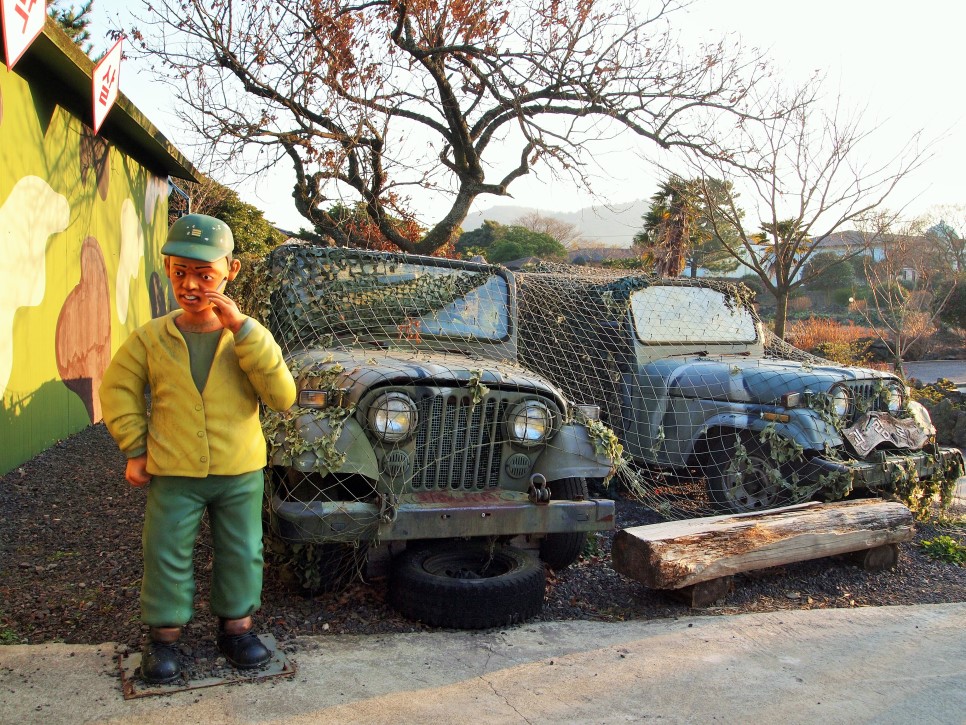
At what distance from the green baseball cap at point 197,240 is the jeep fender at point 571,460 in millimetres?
1991

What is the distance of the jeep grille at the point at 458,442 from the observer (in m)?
3.98

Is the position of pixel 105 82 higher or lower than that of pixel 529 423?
higher

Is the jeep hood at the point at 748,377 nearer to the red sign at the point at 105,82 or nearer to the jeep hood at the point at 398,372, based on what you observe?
the jeep hood at the point at 398,372

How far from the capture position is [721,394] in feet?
19.0

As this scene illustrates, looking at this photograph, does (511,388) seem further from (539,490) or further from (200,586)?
(200,586)

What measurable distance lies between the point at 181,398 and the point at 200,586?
5.07 ft

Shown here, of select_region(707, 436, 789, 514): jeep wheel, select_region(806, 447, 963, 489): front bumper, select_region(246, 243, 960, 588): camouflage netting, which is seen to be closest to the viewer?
select_region(246, 243, 960, 588): camouflage netting

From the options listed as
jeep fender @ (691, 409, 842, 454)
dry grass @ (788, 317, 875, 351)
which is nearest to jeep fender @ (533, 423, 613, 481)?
jeep fender @ (691, 409, 842, 454)

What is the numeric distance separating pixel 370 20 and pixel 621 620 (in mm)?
7656

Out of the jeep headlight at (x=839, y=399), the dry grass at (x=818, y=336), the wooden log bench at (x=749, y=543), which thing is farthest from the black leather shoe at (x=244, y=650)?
the dry grass at (x=818, y=336)

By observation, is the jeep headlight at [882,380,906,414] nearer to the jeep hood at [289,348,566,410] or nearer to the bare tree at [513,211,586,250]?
the jeep hood at [289,348,566,410]

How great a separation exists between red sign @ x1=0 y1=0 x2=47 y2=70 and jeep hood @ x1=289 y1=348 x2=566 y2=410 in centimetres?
247

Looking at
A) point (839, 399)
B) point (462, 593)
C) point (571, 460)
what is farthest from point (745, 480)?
point (462, 593)

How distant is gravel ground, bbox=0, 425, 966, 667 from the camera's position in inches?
143
